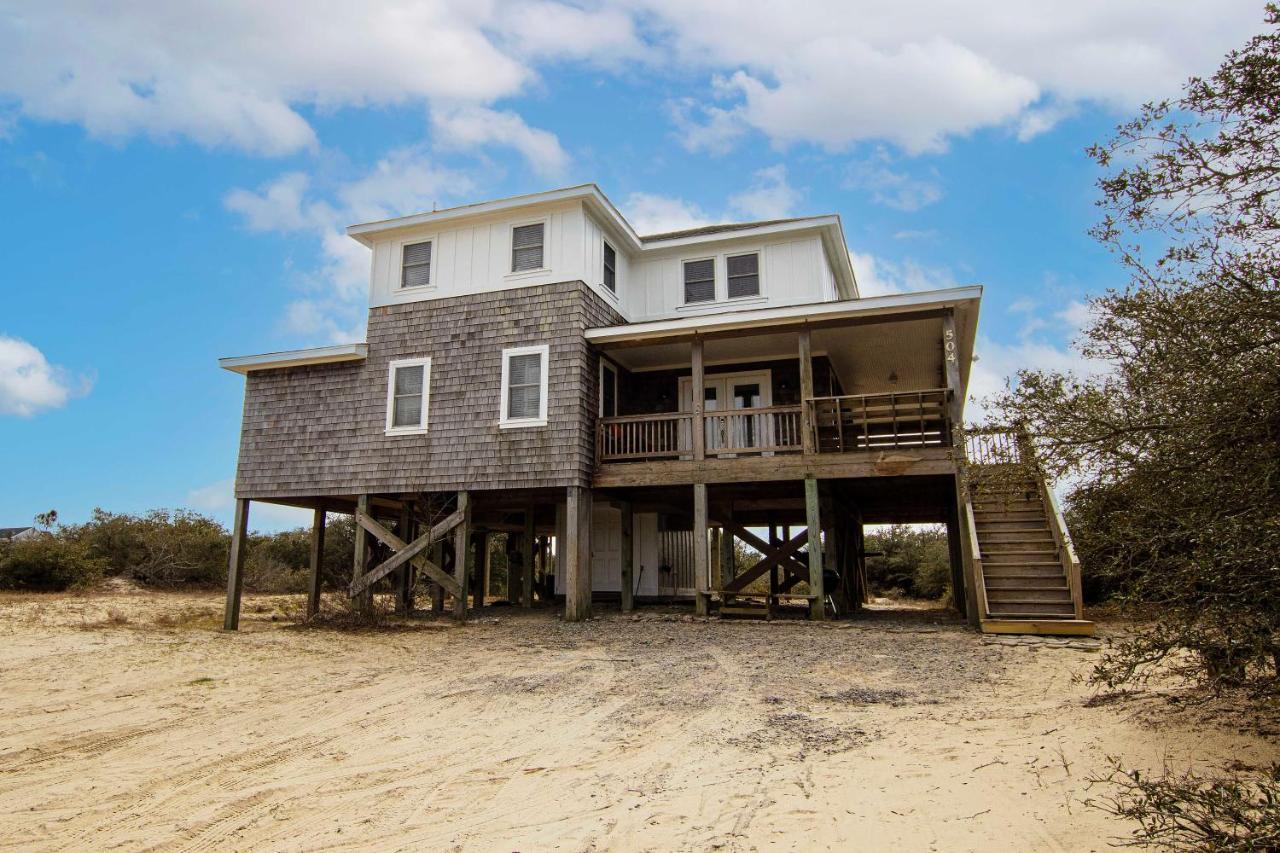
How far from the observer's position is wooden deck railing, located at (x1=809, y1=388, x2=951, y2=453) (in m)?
13.0

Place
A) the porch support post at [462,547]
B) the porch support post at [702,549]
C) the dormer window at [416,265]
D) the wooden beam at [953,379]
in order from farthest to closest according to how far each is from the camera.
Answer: the dormer window at [416,265]
the porch support post at [462,547]
the porch support post at [702,549]
the wooden beam at [953,379]

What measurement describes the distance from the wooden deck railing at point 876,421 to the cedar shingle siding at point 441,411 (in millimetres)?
4236

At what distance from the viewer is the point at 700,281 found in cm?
1634

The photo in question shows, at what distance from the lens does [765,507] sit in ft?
54.7

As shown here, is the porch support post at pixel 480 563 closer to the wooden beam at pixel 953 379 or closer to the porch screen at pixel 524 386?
A: the porch screen at pixel 524 386

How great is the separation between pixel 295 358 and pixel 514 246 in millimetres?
4769

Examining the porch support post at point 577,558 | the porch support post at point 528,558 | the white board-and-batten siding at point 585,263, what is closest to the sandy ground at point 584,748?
the porch support post at point 577,558

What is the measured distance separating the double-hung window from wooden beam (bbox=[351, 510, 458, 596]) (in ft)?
6.94

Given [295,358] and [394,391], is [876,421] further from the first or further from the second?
[295,358]

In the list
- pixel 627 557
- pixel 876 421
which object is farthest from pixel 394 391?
pixel 876 421

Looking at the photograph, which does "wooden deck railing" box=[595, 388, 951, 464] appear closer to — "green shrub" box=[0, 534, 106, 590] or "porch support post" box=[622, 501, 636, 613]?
"porch support post" box=[622, 501, 636, 613]

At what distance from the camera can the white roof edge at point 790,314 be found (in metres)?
12.4

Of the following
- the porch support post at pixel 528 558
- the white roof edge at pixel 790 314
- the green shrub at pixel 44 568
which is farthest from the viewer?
the green shrub at pixel 44 568

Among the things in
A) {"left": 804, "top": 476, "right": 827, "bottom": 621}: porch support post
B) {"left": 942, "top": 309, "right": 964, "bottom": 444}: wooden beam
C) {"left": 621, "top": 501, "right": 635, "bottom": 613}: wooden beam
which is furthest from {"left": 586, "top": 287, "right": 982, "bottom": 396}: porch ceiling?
{"left": 621, "top": 501, "right": 635, "bottom": 613}: wooden beam
